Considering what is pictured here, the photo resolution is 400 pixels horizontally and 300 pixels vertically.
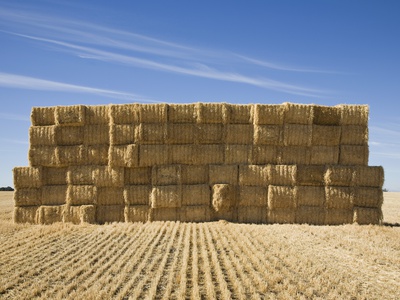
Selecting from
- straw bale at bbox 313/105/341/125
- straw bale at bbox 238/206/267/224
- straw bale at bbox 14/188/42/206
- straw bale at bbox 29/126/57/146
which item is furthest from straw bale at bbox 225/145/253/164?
straw bale at bbox 14/188/42/206

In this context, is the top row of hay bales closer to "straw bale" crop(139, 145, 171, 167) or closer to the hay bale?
"straw bale" crop(139, 145, 171, 167)

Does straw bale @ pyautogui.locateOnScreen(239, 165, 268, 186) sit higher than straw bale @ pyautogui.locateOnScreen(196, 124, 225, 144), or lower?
lower

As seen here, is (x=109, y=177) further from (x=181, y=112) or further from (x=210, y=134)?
(x=210, y=134)

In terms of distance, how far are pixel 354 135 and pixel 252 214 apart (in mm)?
6148

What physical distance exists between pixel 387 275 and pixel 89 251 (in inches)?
→ 326

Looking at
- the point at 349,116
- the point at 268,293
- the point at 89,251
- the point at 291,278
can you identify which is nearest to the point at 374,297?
the point at 291,278

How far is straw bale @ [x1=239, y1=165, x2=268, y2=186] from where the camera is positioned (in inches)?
656

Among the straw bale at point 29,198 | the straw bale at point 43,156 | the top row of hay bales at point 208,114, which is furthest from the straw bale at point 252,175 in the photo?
the straw bale at point 29,198

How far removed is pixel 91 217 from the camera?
16375 mm

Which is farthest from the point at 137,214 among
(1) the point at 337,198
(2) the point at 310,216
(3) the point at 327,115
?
(3) the point at 327,115

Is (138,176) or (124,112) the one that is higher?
(124,112)

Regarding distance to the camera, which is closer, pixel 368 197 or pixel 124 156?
pixel 124 156

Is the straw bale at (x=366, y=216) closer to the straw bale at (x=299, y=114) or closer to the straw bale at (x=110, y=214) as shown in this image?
the straw bale at (x=299, y=114)

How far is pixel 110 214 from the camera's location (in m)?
16.6
